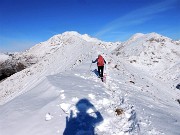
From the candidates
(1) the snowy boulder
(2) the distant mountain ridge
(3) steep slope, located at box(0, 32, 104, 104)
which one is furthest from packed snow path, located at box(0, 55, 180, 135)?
(2) the distant mountain ridge

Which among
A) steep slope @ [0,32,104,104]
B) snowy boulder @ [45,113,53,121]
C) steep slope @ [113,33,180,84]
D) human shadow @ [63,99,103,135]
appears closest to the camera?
human shadow @ [63,99,103,135]

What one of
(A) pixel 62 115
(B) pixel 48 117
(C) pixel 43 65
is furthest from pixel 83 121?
(C) pixel 43 65

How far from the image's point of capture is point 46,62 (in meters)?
46.4

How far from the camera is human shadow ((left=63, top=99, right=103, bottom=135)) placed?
951cm

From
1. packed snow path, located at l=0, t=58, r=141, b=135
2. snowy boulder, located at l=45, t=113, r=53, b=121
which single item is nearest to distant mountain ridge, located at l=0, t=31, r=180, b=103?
packed snow path, located at l=0, t=58, r=141, b=135

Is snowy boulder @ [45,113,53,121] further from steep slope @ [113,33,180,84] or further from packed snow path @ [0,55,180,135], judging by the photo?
steep slope @ [113,33,180,84]

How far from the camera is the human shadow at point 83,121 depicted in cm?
951

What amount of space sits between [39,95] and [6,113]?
7.35ft

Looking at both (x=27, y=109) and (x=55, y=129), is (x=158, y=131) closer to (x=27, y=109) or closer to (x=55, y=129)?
(x=55, y=129)

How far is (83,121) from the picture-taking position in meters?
10.2

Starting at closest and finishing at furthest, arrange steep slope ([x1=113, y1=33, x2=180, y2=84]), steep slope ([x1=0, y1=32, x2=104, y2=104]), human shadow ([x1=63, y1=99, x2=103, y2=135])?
human shadow ([x1=63, y1=99, x2=103, y2=135]), steep slope ([x1=0, y1=32, x2=104, y2=104]), steep slope ([x1=113, y1=33, x2=180, y2=84])

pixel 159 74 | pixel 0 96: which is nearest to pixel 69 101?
pixel 0 96

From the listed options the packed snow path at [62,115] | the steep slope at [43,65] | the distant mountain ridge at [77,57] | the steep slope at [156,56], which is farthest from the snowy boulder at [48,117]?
the steep slope at [156,56]

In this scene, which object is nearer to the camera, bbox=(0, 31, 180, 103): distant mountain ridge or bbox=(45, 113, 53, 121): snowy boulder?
bbox=(45, 113, 53, 121): snowy boulder
